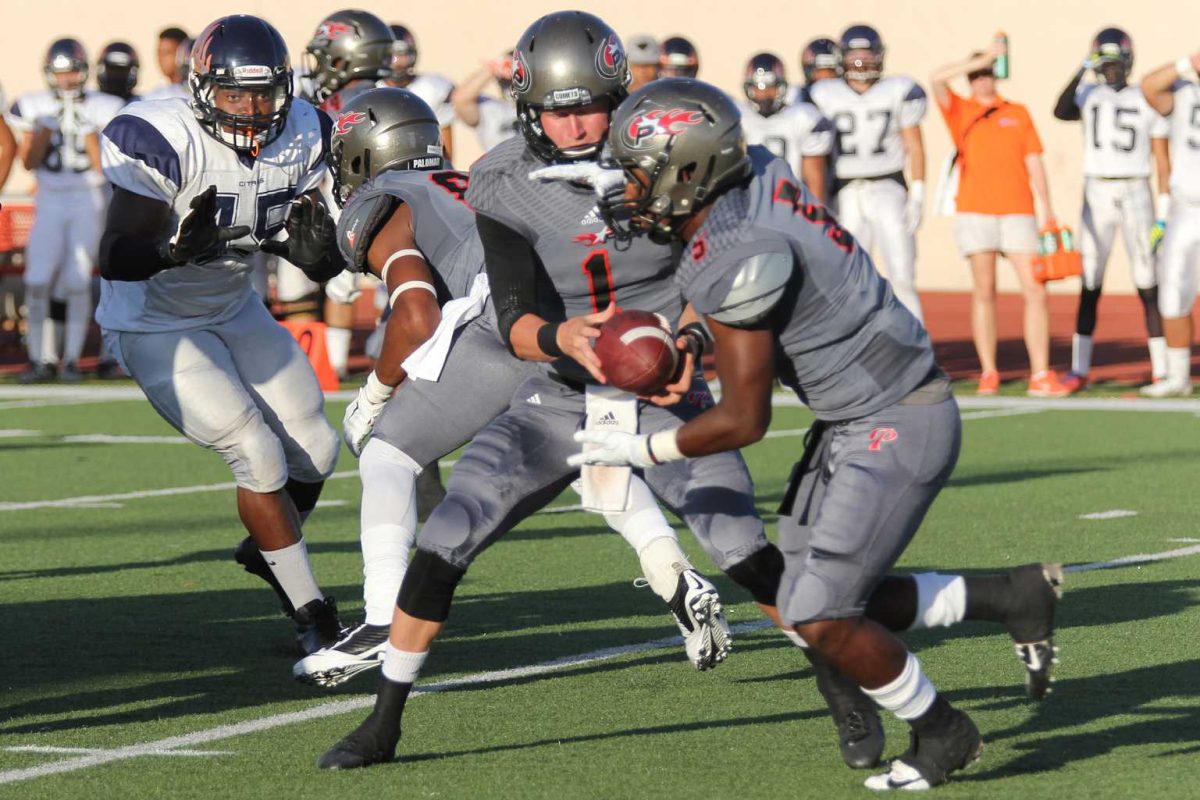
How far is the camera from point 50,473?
10.4m

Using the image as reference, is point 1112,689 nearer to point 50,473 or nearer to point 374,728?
point 374,728

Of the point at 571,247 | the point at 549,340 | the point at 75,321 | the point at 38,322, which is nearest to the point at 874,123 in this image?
the point at 75,321

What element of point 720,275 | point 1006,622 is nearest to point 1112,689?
point 1006,622

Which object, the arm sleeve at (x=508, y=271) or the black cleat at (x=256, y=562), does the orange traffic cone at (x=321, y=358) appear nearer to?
the black cleat at (x=256, y=562)

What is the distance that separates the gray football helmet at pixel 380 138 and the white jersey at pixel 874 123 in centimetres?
760

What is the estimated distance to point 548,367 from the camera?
17.1ft

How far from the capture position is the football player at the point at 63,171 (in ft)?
45.9

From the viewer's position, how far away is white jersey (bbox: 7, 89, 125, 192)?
14062mm

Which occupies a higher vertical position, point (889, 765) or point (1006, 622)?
point (1006, 622)

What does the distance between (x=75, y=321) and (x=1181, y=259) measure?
23.9ft

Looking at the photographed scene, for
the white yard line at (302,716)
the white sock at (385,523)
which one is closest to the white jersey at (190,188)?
the white sock at (385,523)

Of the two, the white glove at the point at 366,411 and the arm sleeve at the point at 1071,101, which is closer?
the white glove at the point at 366,411

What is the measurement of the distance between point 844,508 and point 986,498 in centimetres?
495

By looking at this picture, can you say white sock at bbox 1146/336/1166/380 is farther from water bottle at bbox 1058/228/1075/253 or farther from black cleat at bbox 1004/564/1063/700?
black cleat at bbox 1004/564/1063/700
